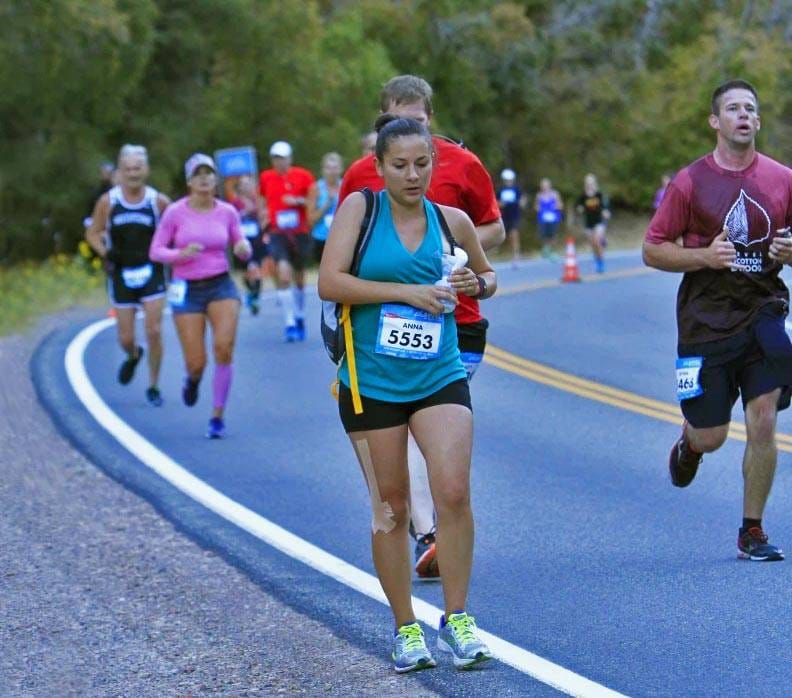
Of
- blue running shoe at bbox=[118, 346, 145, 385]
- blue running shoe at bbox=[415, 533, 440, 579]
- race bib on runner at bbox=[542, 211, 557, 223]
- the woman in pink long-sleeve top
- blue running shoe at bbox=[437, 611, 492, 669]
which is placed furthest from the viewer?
race bib on runner at bbox=[542, 211, 557, 223]

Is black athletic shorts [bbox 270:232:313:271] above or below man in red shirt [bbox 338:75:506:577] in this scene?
below

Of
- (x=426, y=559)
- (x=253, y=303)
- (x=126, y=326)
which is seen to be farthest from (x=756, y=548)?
(x=253, y=303)

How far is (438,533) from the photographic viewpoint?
6.18 m

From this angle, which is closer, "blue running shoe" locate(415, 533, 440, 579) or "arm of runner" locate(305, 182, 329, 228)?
"blue running shoe" locate(415, 533, 440, 579)

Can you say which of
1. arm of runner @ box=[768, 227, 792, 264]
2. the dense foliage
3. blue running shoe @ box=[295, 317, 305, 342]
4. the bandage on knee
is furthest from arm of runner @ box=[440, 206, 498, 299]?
the dense foliage

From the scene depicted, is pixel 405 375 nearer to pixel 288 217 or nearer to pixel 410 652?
pixel 410 652

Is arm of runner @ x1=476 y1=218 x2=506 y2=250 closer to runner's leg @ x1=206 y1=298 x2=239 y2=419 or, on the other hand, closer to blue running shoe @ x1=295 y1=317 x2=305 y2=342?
runner's leg @ x1=206 y1=298 x2=239 y2=419

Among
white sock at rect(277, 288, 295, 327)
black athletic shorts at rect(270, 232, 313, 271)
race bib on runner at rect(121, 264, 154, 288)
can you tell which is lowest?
white sock at rect(277, 288, 295, 327)

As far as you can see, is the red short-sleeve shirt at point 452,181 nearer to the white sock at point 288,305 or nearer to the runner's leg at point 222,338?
the runner's leg at point 222,338

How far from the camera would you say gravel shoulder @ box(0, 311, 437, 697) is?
6.06 m

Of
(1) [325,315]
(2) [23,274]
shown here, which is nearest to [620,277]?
(2) [23,274]

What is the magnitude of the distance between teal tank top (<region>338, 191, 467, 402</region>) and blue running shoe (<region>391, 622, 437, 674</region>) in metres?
0.79

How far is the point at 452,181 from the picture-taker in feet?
24.6

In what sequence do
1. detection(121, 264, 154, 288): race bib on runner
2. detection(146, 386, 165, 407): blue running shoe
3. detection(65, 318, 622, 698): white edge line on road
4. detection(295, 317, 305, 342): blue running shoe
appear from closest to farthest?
detection(65, 318, 622, 698): white edge line on road → detection(146, 386, 165, 407): blue running shoe → detection(121, 264, 154, 288): race bib on runner → detection(295, 317, 305, 342): blue running shoe
